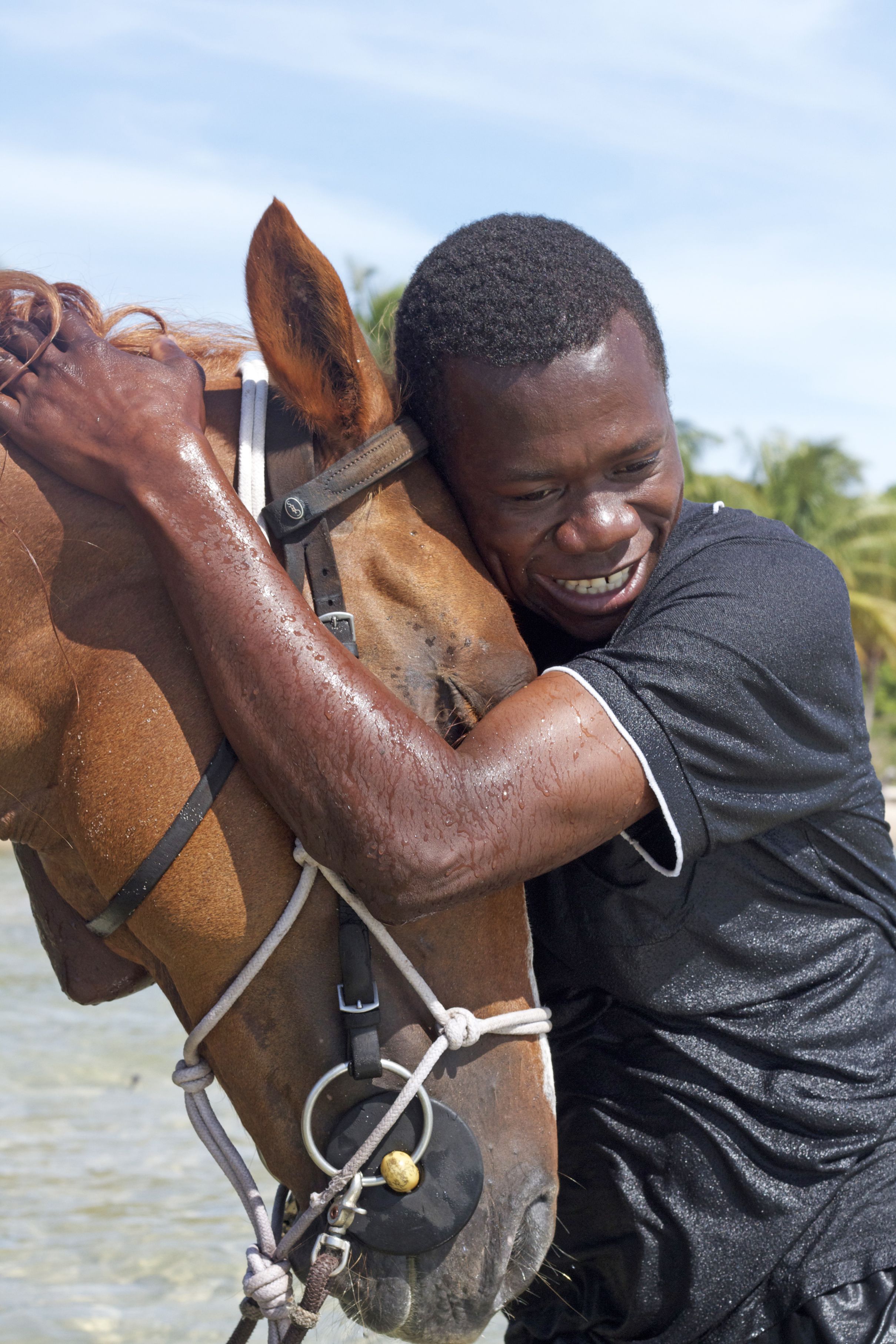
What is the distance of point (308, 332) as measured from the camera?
1.72 meters

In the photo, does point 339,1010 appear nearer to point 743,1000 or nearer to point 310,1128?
point 310,1128

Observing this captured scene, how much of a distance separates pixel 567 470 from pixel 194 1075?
3.12ft

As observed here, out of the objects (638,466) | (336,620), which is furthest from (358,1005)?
(638,466)

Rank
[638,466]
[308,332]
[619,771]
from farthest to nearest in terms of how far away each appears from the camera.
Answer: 1. [638,466]
2. [308,332]
3. [619,771]

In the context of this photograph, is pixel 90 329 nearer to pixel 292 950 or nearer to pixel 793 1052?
pixel 292 950

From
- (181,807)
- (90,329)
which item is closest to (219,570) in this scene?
(181,807)

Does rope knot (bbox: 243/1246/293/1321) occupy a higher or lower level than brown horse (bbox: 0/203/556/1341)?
lower

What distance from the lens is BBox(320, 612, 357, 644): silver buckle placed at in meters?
1.64

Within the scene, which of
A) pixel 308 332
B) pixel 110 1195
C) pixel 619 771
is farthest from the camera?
pixel 110 1195

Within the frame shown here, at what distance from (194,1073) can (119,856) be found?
1.08ft

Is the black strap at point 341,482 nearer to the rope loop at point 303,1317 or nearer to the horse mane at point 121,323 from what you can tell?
the horse mane at point 121,323

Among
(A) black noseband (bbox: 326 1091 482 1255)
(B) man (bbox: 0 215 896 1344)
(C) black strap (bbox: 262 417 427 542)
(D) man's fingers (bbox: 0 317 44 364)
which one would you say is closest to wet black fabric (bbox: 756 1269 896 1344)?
(B) man (bbox: 0 215 896 1344)

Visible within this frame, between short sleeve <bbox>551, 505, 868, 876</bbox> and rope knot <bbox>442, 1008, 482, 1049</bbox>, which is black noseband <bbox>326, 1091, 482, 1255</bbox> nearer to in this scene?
rope knot <bbox>442, 1008, 482, 1049</bbox>

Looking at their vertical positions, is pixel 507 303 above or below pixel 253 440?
above
